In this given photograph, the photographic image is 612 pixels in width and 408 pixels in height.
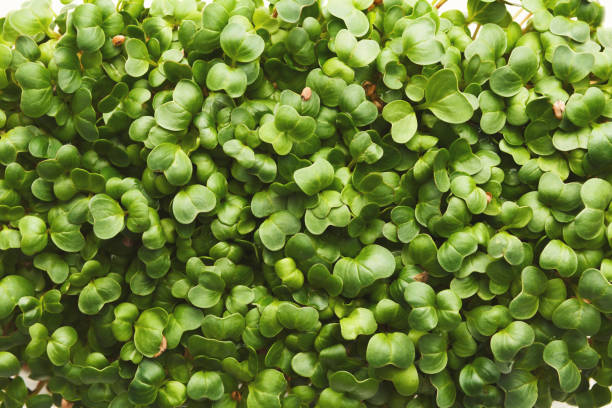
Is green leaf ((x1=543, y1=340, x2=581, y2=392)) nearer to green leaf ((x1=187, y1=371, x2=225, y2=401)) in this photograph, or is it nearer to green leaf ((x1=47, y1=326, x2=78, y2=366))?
green leaf ((x1=187, y1=371, x2=225, y2=401))

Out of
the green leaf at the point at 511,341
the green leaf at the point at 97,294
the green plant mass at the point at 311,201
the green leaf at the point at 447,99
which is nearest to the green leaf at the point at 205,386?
the green plant mass at the point at 311,201

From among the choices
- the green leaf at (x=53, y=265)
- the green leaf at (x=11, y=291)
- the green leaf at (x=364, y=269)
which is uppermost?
the green leaf at (x=364, y=269)

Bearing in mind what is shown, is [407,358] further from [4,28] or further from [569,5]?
[4,28]

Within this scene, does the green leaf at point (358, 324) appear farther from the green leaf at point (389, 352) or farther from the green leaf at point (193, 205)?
the green leaf at point (193, 205)

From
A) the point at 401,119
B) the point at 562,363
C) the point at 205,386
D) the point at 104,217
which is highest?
the point at 401,119

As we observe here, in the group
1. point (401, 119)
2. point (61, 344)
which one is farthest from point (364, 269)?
point (61, 344)

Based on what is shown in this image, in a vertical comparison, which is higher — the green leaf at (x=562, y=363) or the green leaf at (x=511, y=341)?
the green leaf at (x=511, y=341)

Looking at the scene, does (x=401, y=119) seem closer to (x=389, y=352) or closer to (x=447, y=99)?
(x=447, y=99)

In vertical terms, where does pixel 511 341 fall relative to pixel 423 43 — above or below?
below

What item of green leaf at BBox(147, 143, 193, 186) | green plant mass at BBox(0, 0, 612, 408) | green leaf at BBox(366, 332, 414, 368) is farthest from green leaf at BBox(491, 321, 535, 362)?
green leaf at BBox(147, 143, 193, 186)
